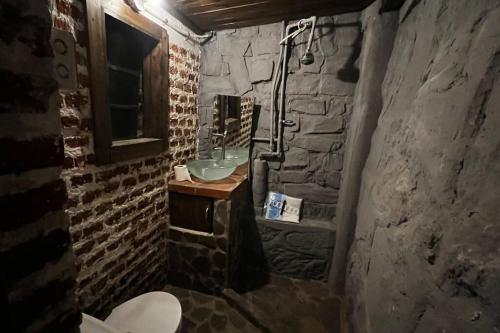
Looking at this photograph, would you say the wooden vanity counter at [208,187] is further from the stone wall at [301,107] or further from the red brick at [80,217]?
the red brick at [80,217]

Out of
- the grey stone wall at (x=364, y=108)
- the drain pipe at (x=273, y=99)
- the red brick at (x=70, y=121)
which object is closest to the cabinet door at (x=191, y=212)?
the drain pipe at (x=273, y=99)

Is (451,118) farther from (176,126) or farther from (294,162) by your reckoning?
(176,126)

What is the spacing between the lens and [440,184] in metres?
0.76

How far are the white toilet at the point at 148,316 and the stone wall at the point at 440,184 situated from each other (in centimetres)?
105

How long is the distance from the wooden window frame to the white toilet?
875 mm

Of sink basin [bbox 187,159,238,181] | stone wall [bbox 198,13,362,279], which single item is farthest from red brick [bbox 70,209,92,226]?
stone wall [bbox 198,13,362,279]

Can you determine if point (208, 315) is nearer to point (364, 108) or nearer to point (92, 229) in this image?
point (92, 229)

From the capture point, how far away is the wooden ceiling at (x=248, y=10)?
161 centimetres

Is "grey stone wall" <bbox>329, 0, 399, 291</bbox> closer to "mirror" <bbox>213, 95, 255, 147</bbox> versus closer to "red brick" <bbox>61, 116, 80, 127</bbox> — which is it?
"mirror" <bbox>213, 95, 255, 147</bbox>

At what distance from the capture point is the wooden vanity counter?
176 cm

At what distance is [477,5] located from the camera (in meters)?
0.72

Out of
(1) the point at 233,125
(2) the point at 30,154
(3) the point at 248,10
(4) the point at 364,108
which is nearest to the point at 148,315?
(2) the point at 30,154

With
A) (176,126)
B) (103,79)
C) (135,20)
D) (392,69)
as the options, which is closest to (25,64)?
(103,79)

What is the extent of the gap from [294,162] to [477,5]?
154 cm
